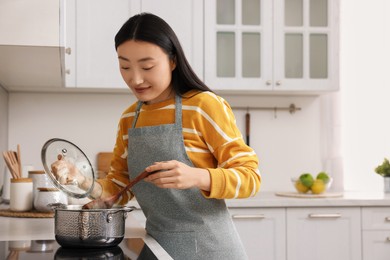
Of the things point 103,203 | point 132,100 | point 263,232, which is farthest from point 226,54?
point 103,203

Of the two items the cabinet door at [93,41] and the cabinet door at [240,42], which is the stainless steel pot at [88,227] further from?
the cabinet door at [240,42]

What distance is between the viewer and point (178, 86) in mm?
1683

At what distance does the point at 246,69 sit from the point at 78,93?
3.15 ft

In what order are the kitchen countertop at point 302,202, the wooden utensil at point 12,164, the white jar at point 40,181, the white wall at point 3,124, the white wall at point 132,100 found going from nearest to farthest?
the white jar at point 40,181
the wooden utensil at point 12,164
the kitchen countertop at point 302,202
the white wall at point 3,124
the white wall at point 132,100

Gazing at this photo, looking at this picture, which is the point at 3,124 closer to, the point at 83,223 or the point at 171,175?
the point at 83,223

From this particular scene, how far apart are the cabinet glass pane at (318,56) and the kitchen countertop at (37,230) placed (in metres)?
1.65

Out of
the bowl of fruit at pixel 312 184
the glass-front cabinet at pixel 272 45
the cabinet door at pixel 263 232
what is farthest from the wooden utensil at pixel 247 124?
the cabinet door at pixel 263 232

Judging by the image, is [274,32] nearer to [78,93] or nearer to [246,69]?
[246,69]

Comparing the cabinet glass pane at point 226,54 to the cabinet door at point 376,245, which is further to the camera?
the cabinet glass pane at point 226,54

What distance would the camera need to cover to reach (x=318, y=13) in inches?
138

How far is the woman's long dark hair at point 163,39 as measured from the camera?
1562mm

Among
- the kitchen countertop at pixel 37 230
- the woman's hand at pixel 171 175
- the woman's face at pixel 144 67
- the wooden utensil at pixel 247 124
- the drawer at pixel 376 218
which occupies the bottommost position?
the drawer at pixel 376 218

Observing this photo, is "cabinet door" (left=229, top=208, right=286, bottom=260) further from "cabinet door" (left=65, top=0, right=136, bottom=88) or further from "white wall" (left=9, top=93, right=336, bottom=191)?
"cabinet door" (left=65, top=0, right=136, bottom=88)

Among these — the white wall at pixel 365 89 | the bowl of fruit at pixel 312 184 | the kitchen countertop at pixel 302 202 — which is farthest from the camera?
the white wall at pixel 365 89
